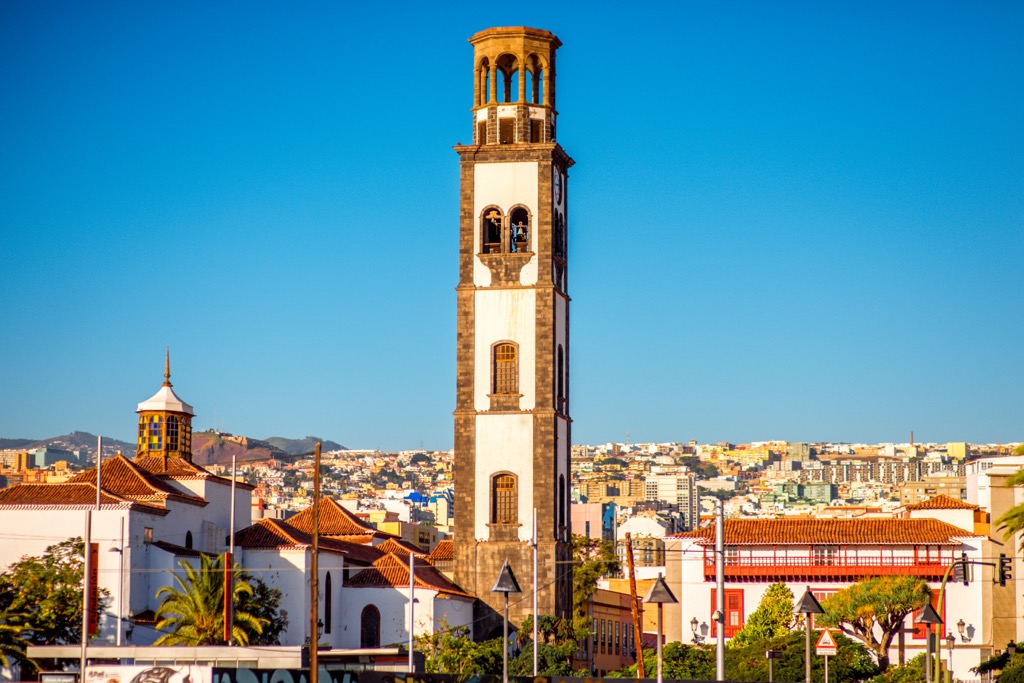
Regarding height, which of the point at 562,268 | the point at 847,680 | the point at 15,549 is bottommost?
the point at 847,680

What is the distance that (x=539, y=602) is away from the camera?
74062mm

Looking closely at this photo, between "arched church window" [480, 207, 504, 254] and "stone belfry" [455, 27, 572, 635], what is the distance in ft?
Result: 0.14

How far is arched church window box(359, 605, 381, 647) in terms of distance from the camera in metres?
76.7

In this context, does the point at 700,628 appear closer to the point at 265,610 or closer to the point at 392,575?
the point at 392,575

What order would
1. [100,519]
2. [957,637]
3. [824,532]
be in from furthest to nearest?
[824,532] → [957,637] → [100,519]

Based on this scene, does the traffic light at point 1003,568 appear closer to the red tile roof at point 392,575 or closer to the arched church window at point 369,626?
the red tile roof at point 392,575

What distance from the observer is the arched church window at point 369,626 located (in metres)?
76.7

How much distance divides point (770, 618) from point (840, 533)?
9.41 m

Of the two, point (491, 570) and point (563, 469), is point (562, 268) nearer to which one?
point (563, 469)

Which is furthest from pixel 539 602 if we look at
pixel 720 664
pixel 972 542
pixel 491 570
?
pixel 972 542

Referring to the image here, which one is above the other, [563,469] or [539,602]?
[563,469]

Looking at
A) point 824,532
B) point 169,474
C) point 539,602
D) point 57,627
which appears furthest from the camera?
point 824,532

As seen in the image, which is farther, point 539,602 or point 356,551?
point 356,551

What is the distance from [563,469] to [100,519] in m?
19.9
